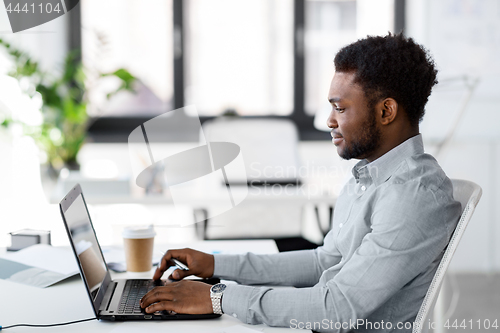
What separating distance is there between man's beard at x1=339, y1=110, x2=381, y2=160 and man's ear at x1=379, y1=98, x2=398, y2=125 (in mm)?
19

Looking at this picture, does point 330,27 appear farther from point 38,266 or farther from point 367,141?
point 38,266

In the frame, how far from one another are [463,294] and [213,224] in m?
1.45

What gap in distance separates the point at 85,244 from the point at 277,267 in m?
0.46

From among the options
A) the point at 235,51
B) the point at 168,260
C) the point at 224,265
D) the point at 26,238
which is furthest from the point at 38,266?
the point at 235,51

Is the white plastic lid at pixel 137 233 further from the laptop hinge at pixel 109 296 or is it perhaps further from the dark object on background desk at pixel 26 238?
the dark object on background desk at pixel 26 238

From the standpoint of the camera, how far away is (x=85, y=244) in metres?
1.08

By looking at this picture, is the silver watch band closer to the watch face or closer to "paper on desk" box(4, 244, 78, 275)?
the watch face

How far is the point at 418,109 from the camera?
1120mm

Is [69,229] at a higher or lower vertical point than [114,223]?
higher

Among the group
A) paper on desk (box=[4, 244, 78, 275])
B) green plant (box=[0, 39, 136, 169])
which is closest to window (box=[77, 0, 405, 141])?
green plant (box=[0, 39, 136, 169])

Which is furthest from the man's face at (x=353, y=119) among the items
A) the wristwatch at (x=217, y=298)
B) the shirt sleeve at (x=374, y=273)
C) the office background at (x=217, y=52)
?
the office background at (x=217, y=52)

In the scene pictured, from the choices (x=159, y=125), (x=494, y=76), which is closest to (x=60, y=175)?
(x=159, y=125)

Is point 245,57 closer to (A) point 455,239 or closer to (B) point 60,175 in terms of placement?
(B) point 60,175

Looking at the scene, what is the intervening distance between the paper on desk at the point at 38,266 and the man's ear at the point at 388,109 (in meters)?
0.81
